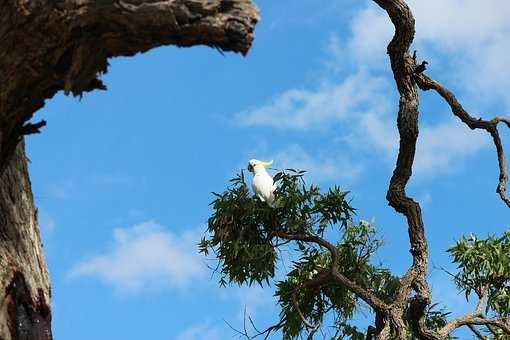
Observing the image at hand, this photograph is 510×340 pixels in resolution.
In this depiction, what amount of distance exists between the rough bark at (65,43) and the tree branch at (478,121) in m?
6.78

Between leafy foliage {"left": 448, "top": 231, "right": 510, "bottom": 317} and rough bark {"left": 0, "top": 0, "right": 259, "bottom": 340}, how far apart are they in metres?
7.35

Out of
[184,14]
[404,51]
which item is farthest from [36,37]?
[404,51]

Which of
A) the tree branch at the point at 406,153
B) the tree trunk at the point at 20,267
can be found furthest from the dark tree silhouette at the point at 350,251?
the tree trunk at the point at 20,267

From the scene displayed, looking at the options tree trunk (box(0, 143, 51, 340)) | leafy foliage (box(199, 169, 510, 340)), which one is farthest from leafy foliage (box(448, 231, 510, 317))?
tree trunk (box(0, 143, 51, 340))

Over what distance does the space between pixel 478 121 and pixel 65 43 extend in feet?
25.8

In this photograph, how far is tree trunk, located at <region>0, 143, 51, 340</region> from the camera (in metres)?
4.77

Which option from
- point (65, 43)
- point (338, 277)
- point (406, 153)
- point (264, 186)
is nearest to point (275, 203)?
point (264, 186)

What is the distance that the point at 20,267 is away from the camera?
4898 mm

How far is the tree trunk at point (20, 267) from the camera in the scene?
4.77 meters

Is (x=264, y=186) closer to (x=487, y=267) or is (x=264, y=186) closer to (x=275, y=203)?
(x=275, y=203)

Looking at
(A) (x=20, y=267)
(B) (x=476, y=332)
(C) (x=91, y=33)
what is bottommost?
(A) (x=20, y=267)

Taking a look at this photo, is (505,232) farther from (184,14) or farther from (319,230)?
(184,14)

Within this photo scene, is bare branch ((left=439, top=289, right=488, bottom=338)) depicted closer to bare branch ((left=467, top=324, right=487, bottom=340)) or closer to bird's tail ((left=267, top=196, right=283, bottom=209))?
bare branch ((left=467, top=324, right=487, bottom=340))

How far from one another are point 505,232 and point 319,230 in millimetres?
2214
